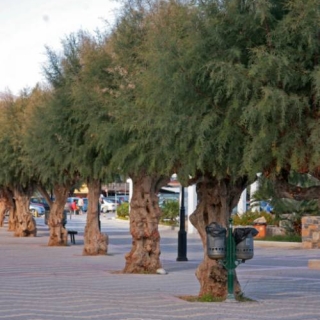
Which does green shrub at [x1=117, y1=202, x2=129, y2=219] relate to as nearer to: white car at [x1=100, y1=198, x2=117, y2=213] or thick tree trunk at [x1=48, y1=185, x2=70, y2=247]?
white car at [x1=100, y1=198, x2=117, y2=213]

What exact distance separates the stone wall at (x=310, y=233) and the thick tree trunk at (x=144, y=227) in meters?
11.7

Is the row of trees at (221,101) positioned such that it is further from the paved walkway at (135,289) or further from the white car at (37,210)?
the white car at (37,210)

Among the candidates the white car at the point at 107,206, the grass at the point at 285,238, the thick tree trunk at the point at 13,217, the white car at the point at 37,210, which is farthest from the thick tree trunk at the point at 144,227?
the white car at the point at 107,206

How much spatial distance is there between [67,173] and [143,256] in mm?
7280

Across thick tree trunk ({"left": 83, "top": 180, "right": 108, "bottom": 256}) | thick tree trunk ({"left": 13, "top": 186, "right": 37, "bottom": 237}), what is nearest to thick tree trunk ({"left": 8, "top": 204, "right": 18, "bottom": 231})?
thick tree trunk ({"left": 13, "top": 186, "right": 37, "bottom": 237})

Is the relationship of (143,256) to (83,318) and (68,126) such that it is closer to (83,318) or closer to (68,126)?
(68,126)

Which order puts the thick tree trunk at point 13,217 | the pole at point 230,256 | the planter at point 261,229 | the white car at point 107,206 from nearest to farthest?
the pole at point 230,256 → the planter at point 261,229 → the thick tree trunk at point 13,217 → the white car at point 107,206

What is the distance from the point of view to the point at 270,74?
11.8m

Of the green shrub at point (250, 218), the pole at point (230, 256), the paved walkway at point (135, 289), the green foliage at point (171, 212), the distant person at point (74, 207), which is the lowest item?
the paved walkway at point (135, 289)

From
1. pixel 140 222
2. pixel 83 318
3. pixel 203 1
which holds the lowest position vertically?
pixel 83 318

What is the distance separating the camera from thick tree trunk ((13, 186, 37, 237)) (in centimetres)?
4156

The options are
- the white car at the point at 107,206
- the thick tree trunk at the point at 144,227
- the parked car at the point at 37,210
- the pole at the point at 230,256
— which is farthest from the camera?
the white car at the point at 107,206

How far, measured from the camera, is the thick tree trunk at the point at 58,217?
3475 cm

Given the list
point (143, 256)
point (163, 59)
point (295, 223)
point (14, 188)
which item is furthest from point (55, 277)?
point (14, 188)
